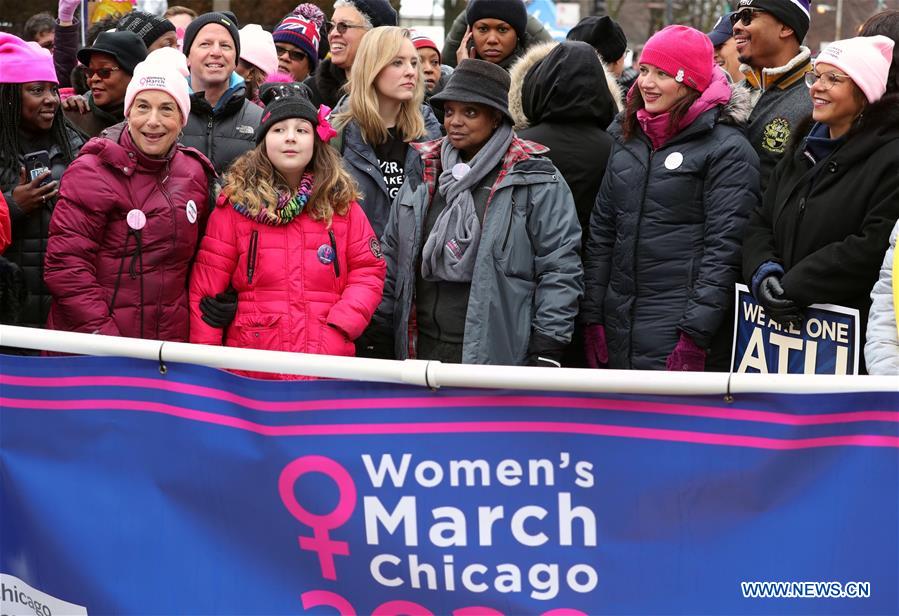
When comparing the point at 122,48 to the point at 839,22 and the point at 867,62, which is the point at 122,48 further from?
the point at 839,22

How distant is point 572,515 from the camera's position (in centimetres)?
272

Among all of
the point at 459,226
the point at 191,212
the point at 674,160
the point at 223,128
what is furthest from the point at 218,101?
the point at 674,160

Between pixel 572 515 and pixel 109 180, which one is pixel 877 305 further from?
pixel 109 180

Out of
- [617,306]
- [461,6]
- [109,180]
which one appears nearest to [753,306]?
[617,306]

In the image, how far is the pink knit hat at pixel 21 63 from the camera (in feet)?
16.6

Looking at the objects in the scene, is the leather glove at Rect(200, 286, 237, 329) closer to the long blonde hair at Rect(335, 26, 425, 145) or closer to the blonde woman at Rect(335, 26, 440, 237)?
the blonde woman at Rect(335, 26, 440, 237)

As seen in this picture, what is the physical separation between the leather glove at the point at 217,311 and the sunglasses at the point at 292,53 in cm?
344

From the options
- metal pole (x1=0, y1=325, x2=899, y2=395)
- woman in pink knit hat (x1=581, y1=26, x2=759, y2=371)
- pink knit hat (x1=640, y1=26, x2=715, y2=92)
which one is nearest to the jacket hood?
woman in pink knit hat (x1=581, y1=26, x2=759, y2=371)

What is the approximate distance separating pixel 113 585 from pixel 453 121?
265cm

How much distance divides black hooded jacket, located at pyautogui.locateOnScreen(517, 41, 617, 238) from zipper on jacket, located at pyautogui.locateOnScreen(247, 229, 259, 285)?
4.72 feet

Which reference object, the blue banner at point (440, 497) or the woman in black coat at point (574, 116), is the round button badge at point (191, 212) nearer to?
the woman in black coat at point (574, 116)

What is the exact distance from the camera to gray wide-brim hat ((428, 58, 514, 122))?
16.1ft

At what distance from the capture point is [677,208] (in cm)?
496

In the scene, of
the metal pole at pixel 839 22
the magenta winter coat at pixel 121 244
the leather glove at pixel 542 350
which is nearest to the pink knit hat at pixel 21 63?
the magenta winter coat at pixel 121 244
